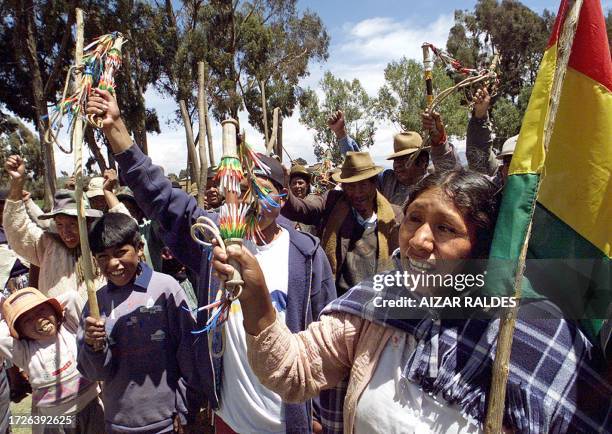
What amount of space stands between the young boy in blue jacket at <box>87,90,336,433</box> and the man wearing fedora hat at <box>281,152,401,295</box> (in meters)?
0.83

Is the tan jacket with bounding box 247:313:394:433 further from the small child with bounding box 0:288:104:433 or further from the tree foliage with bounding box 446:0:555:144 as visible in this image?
the tree foliage with bounding box 446:0:555:144

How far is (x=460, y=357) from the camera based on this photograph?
1246 mm

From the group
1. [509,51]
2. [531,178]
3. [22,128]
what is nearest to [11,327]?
[531,178]

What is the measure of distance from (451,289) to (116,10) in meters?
16.5

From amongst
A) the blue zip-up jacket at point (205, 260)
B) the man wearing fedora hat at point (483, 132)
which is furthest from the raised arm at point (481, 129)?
the blue zip-up jacket at point (205, 260)

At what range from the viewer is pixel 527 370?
120 centimetres

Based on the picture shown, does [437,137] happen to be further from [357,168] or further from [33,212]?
[33,212]

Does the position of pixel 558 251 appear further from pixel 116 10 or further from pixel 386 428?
pixel 116 10

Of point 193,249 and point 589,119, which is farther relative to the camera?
point 193,249

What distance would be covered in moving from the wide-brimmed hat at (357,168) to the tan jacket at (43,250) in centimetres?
177

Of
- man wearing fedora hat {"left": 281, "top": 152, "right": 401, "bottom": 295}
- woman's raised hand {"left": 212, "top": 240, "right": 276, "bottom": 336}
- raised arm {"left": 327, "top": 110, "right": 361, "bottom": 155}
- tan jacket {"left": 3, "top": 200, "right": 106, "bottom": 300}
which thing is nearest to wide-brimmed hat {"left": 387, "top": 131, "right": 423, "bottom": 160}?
raised arm {"left": 327, "top": 110, "right": 361, "bottom": 155}

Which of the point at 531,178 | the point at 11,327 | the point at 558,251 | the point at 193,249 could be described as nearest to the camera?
the point at 531,178

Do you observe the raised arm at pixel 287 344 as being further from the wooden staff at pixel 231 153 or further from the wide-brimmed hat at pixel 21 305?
the wide-brimmed hat at pixel 21 305

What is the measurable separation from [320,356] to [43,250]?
263cm
